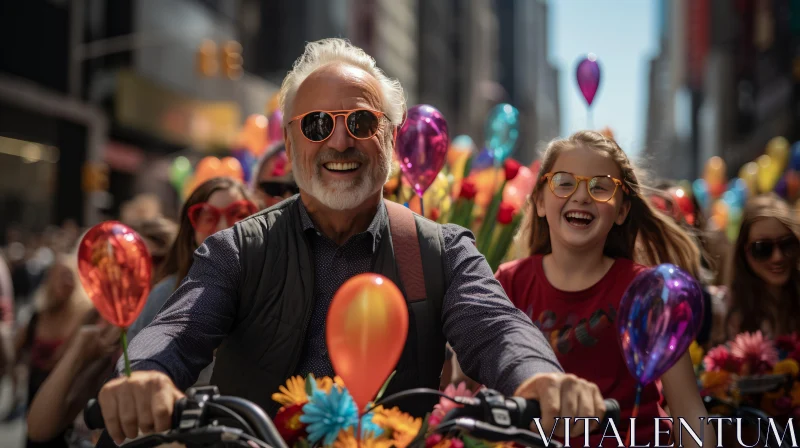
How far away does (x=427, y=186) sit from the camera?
474cm

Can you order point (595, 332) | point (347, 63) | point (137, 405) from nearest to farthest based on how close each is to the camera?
1. point (137, 405)
2. point (347, 63)
3. point (595, 332)

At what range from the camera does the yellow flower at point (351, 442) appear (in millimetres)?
1922

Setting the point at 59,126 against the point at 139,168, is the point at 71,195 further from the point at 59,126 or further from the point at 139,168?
the point at 139,168

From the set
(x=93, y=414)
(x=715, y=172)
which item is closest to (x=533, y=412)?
(x=93, y=414)

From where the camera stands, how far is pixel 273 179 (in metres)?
4.86

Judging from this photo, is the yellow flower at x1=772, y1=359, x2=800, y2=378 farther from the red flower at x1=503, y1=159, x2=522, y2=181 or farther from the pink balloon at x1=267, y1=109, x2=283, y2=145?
the pink balloon at x1=267, y1=109, x2=283, y2=145

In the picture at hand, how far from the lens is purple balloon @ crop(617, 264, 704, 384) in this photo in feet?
→ 7.05

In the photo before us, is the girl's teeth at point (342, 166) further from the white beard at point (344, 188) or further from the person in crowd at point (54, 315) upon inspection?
the person in crowd at point (54, 315)

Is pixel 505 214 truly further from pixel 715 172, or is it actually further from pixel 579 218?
pixel 715 172

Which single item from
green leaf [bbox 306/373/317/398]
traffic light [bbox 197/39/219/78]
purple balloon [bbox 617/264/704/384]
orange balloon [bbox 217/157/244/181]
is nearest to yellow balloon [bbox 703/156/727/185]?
orange balloon [bbox 217/157/244/181]

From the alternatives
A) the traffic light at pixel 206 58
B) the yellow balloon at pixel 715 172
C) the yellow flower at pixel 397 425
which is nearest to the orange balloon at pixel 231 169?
the yellow flower at pixel 397 425

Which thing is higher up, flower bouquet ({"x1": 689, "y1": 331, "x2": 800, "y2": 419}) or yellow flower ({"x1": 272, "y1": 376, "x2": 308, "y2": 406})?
yellow flower ({"x1": 272, "y1": 376, "x2": 308, "y2": 406})

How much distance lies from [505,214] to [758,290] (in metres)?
1.29

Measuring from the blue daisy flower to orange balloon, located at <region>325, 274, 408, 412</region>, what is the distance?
31 mm
